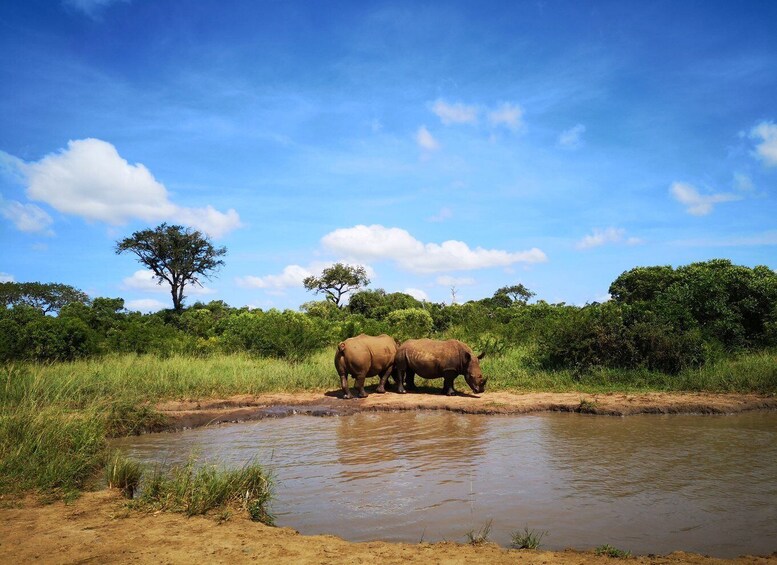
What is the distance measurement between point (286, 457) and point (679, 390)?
9.79 metres

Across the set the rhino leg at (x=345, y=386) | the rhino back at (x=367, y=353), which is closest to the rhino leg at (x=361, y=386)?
the rhino back at (x=367, y=353)

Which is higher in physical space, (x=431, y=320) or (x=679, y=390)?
(x=431, y=320)

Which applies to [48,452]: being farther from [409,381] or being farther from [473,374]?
[409,381]

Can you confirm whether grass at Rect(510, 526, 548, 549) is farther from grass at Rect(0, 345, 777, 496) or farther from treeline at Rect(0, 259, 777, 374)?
treeline at Rect(0, 259, 777, 374)

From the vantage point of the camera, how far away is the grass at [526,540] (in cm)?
461

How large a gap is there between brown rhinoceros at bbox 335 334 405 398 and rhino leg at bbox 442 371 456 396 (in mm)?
1108

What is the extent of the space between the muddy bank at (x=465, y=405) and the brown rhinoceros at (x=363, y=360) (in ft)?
1.82

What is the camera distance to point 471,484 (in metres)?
6.49

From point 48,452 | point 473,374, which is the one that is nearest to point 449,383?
point 473,374

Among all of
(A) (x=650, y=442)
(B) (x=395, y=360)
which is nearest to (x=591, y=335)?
(B) (x=395, y=360)

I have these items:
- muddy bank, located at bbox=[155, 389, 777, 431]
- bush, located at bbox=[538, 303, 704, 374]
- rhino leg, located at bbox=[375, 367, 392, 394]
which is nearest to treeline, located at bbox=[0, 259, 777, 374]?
bush, located at bbox=[538, 303, 704, 374]

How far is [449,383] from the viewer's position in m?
14.0

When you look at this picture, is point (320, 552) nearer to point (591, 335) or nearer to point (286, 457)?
point (286, 457)

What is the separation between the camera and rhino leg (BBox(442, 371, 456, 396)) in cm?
1380
